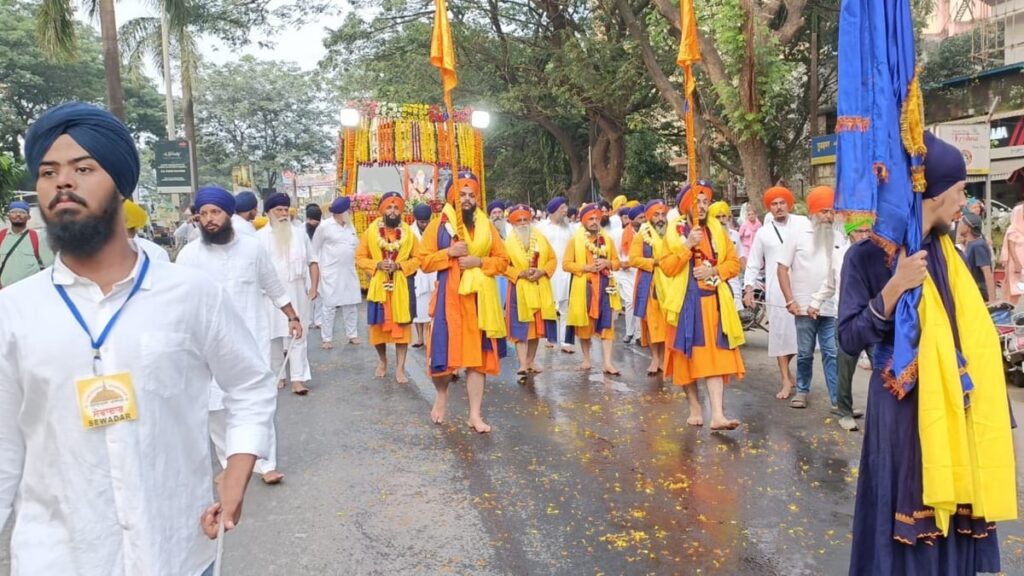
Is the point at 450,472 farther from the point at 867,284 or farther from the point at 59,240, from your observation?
the point at 59,240

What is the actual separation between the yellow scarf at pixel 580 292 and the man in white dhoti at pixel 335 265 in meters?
3.39

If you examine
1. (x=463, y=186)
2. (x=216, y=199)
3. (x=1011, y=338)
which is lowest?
(x=1011, y=338)

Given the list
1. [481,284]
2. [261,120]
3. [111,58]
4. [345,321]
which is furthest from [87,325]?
[261,120]

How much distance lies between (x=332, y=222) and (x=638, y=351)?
15.0 ft

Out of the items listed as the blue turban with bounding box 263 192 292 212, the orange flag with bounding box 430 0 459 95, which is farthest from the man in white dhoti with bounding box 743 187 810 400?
the blue turban with bounding box 263 192 292 212

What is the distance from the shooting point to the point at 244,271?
18.1 feet

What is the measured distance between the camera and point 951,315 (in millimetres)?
2850

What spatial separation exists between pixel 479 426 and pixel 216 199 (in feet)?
8.84

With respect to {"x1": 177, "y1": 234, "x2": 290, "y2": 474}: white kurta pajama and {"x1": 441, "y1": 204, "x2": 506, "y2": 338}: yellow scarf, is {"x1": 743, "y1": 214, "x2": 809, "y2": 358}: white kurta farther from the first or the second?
{"x1": 177, "y1": 234, "x2": 290, "y2": 474}: white kurta pajama

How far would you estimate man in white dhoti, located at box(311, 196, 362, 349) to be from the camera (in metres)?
11.0

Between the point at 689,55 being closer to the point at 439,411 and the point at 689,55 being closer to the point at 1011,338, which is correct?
the point at 439,411

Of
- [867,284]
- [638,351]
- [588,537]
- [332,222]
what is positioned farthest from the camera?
[332,222]

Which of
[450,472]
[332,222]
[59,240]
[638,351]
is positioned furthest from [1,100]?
[59,240]

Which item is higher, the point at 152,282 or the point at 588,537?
the point at 152,282
